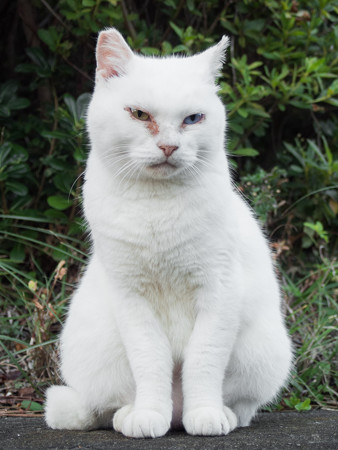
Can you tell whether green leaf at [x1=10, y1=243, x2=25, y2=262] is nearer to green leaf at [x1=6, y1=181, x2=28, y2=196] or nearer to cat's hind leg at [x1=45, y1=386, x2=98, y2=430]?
green leaf at [x1=6, y1=181, x2=28, y2=196]

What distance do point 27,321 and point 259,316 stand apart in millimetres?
1361

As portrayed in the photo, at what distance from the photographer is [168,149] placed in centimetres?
214

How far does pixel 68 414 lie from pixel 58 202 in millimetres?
1530

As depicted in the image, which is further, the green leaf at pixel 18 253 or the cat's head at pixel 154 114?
the green leaf at pixel 18 253

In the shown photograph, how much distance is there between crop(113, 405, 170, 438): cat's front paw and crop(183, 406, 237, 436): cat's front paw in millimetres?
76

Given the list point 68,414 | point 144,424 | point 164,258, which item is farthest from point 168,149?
point 68,414

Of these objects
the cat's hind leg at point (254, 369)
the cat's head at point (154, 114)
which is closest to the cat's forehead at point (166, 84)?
the cat's head at point (154, 114)

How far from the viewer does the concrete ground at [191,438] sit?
202 cm

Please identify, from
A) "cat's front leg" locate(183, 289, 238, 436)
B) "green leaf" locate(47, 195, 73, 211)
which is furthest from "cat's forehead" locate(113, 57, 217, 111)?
"green leaf" locate(47, 195, 73, 211)

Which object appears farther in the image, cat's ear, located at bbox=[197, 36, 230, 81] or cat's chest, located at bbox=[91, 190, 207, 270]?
cat's ear, located at bbox=[197, 36, 230, 81]

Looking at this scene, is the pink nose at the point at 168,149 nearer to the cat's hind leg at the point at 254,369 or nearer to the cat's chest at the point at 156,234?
the cat's chest at the point at 156,234

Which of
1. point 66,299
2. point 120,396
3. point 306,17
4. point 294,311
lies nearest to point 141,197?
point 120,396

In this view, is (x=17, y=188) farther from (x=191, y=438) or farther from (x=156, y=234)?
(x=191, y=438)

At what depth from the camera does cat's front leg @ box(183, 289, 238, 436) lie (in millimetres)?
2215
